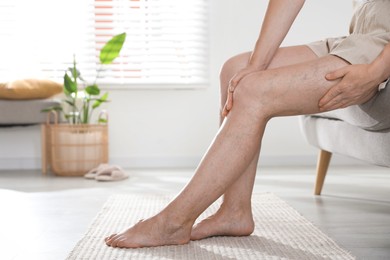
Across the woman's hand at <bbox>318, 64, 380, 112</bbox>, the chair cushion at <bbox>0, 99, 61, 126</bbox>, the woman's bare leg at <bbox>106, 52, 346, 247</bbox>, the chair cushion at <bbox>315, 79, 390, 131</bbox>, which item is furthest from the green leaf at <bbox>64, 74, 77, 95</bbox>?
the woman's hand at <bbox>318, 64, 380, 112</bbox>

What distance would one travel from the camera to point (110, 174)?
333 centimetres

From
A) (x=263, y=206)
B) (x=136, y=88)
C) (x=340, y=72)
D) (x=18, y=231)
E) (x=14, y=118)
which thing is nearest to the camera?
(x=340, y=72)

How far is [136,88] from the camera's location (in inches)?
157

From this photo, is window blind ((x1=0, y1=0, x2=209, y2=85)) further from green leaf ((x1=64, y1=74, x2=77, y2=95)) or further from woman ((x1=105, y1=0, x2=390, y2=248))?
woman ((x1=105, y1=0, x2=390, y2=248))

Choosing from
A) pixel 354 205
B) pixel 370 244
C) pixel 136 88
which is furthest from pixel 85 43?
pixel 370 244

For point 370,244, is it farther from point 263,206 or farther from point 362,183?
point 362,183

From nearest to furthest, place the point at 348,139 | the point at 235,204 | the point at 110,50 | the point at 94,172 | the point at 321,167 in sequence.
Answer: the point at 235,204 → the point at 348,139 → the point at 321,167 → the point at 94,172 → the point at 110,50

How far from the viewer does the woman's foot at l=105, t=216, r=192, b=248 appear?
155cm

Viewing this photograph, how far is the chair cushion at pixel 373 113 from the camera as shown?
5.10ft

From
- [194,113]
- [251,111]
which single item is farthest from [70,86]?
[251,111]

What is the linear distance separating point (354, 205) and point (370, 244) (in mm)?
716

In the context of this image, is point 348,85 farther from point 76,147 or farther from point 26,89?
Answer: point 26,89

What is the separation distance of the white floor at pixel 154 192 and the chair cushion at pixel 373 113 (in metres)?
0.31

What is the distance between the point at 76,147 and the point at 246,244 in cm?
205
